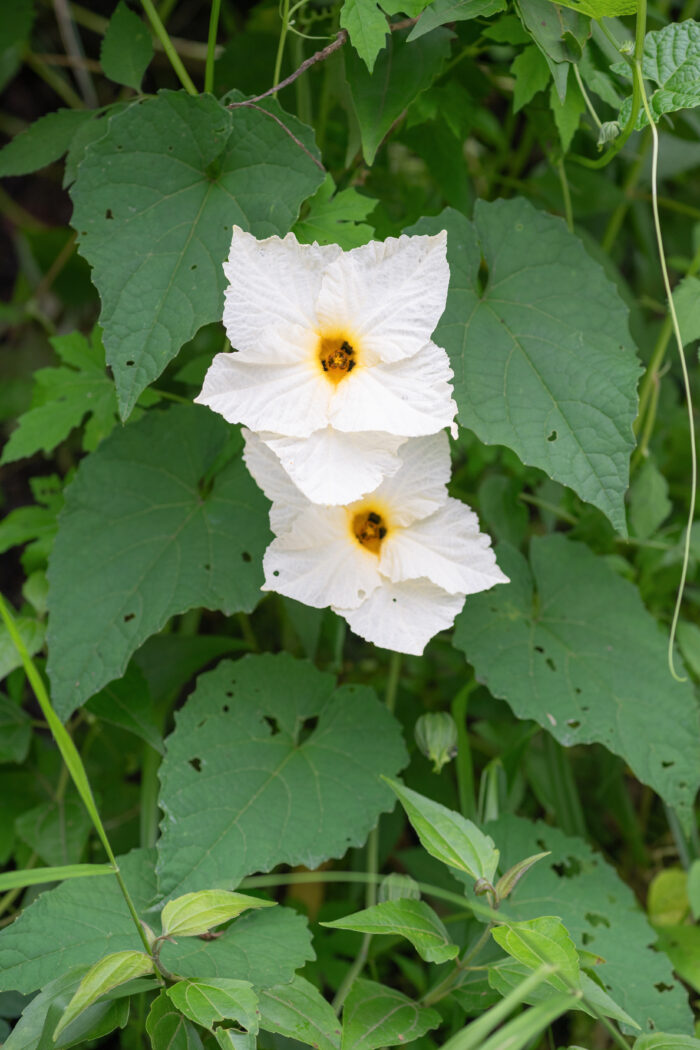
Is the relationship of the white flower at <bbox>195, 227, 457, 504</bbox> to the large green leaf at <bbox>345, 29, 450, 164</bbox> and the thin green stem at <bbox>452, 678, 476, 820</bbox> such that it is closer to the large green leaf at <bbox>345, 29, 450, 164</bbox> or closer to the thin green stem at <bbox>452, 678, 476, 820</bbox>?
the large green leaf at <bbox>345, 29, 450, 164</bbox>

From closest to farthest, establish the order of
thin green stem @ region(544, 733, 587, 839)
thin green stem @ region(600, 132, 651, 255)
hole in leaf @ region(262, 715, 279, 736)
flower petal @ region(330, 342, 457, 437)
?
flower petal @ region(330, 342, 457, 437)
hole in leaf @ region(262, 715, 279, 736)
thin green stem @ region(544, 733, 587, 839)
thin green stem @ region(600, 132, 651, 255)

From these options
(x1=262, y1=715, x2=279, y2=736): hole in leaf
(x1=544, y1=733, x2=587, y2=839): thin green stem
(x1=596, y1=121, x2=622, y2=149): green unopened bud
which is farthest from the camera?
(x1=544, y1=733, x2=587, y2=839): thin green stem

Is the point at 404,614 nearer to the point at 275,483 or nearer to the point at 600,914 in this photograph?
the point at 275,483

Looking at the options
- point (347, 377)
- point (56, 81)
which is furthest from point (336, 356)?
point (56, 81)

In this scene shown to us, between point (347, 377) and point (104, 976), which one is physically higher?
point (347, 377)

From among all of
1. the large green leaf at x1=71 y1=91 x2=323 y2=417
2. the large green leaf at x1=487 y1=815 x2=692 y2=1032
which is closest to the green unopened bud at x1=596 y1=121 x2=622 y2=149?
the large green leaf at x1=71 y1=91 x2=323 y2=417

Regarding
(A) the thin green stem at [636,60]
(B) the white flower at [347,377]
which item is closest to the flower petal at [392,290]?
(B) the white flower at [347,377]
